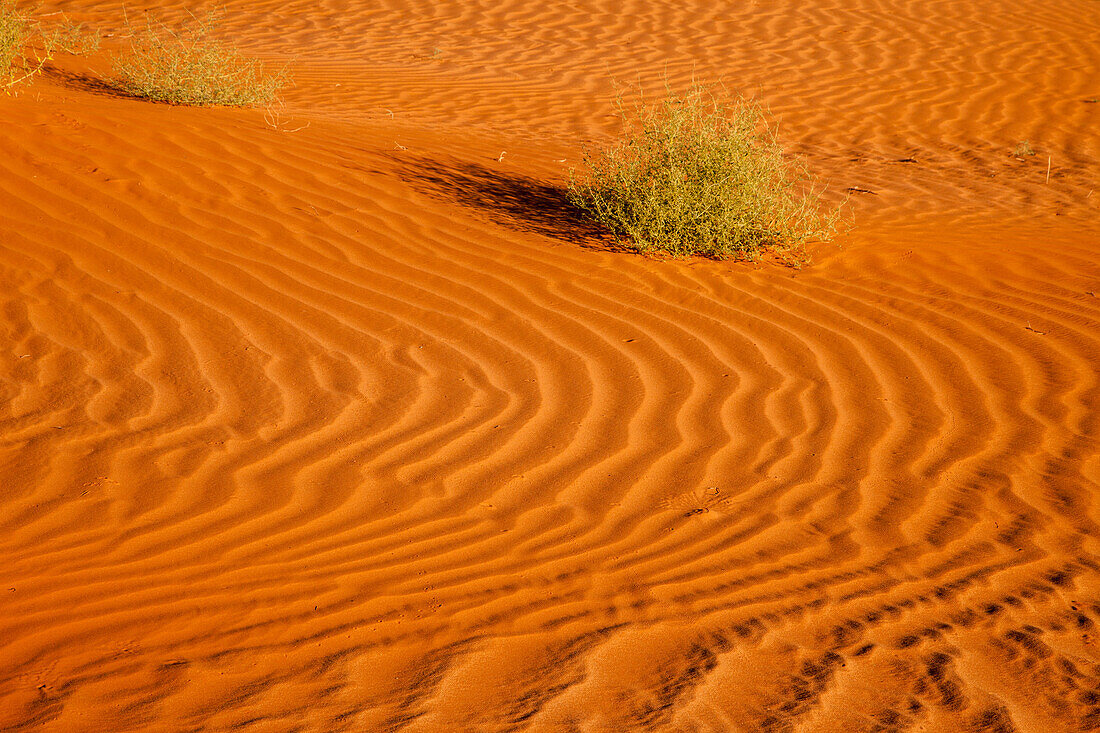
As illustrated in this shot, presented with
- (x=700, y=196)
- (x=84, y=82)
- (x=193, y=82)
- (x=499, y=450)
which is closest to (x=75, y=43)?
(x=84, y=82)

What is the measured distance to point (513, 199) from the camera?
5926 mm

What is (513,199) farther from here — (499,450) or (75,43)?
(75,43)

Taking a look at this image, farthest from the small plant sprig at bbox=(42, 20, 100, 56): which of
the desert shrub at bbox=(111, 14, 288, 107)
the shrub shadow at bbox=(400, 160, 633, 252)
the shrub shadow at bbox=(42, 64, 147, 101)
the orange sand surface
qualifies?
the shrub shadow at bbox=(400, 160, 633, 252)

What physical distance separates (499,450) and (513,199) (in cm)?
284

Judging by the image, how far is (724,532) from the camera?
2.98 meters

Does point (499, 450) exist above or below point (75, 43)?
below

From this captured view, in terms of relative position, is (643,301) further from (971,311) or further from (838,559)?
(838,559)

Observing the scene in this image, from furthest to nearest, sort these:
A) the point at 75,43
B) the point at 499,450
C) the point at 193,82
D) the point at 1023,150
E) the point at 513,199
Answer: the point at 75,43 → the point at 1023,150 → the point at 193,82 → the point at 513,199 → the point at 499,450

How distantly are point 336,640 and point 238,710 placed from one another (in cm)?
32

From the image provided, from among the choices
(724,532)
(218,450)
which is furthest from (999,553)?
(218,450)

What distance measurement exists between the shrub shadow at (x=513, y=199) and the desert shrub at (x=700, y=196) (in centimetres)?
13

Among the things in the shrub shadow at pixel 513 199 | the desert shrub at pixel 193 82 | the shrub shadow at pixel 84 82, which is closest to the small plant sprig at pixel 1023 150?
the shrub shadow at pixel 513 199

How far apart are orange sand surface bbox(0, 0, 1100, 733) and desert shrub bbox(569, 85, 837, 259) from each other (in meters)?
0.19

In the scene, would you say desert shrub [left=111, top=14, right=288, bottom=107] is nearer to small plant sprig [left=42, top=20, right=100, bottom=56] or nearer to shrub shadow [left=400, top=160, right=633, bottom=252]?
small plant sprig [left=42, top=20, right=100, bottom=56]
